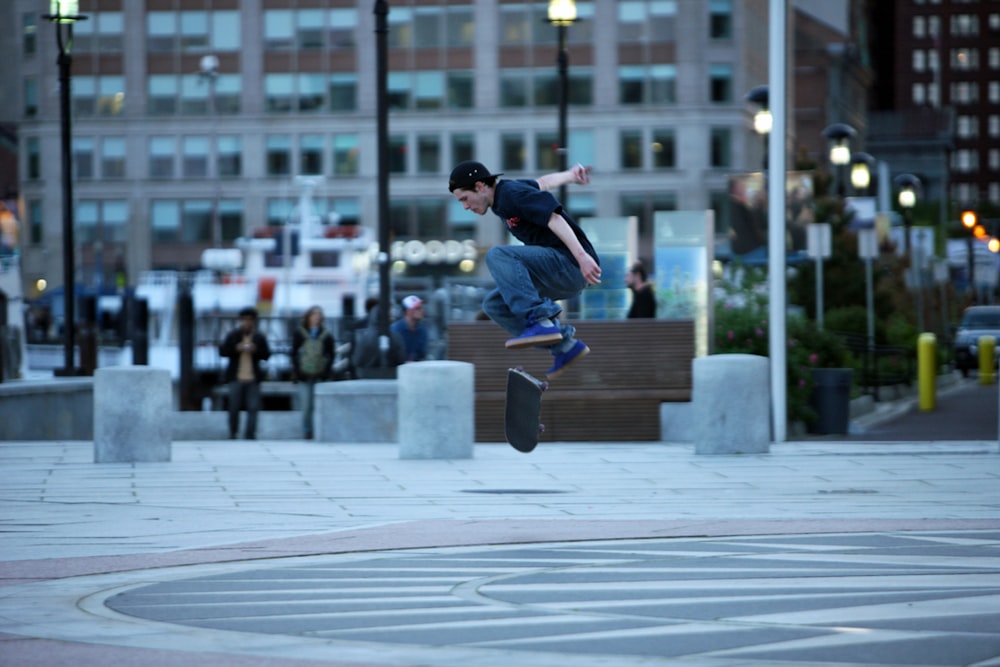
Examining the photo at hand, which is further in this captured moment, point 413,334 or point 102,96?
point 102,96

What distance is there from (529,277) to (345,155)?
68.9 metres

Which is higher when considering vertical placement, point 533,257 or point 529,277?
point 533,257

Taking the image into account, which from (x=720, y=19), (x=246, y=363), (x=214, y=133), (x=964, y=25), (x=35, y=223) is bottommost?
(x=246, y=363)

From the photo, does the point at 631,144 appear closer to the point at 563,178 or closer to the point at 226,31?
the point at 226,31

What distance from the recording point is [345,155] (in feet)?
260

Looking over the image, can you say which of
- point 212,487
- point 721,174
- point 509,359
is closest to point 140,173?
Result: point 721,174

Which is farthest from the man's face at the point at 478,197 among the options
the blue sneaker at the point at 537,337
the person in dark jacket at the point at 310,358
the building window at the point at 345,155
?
the building window at the point at 345,155

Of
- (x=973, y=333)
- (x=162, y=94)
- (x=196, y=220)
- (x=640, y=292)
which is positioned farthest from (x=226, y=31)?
(x=640, y=292)

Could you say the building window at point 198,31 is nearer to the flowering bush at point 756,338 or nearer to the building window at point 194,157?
the building window at point 194,157

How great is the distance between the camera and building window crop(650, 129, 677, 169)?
77625 mm

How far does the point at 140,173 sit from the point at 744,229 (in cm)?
5638

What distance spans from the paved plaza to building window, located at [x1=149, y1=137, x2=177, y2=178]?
64.1 metres

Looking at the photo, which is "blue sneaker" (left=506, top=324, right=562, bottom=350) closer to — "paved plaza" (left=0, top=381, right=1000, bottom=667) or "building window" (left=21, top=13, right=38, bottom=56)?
"paved plaza" (left=0, top=381, right=1000, bottom=667)

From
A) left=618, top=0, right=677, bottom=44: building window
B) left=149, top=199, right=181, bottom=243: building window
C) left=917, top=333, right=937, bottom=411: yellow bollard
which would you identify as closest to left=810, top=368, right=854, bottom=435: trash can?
left=917, top=333, right=937, bottom=411: yellow bollard
